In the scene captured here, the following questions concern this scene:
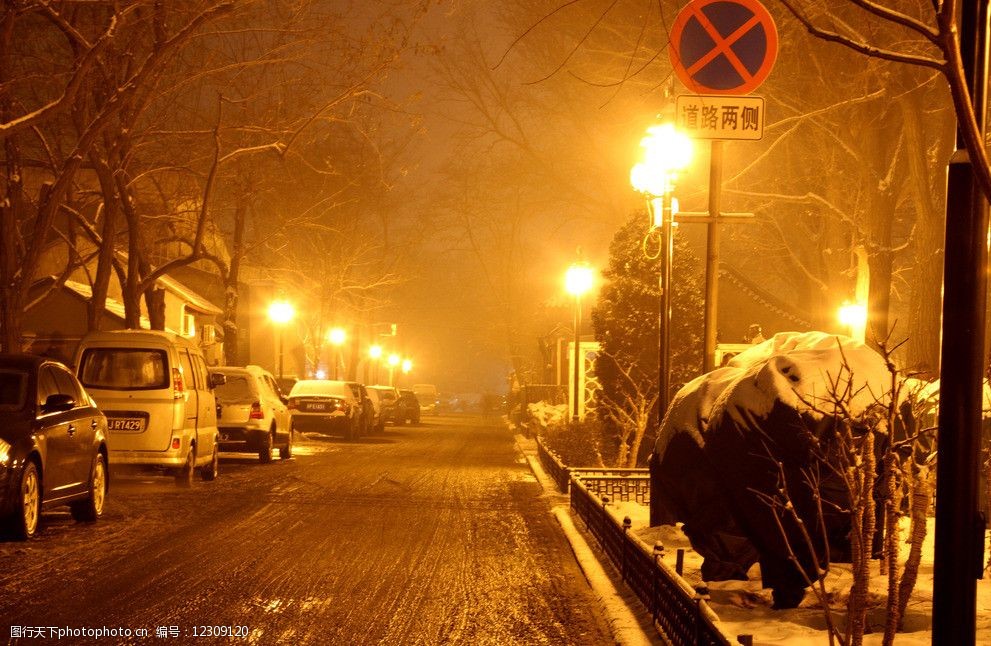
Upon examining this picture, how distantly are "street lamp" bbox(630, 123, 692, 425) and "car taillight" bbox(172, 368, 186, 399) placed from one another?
6.58 m

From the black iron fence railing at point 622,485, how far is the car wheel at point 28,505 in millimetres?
A: 6686

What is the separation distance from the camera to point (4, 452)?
34.6 ft

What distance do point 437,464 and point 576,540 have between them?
11.2 meters

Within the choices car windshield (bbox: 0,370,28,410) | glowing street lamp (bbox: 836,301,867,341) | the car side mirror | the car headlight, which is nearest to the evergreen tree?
glowing street lamp (bbox: 836,301,867,341)

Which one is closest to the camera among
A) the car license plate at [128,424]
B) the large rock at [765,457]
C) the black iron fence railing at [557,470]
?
the large rock at [765,457]

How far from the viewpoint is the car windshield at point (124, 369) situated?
16125 millimetres

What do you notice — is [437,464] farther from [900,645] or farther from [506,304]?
[506,304]

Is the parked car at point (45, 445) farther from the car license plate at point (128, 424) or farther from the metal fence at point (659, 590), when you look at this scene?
the metal fence at point (659, 590)

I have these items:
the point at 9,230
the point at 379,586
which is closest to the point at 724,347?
the point at 9,230

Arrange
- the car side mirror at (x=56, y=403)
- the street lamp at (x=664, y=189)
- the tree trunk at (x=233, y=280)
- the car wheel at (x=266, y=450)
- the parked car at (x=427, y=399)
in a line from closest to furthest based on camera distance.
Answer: the car side mirror at (x=56, y=403)
the street lamp at (x=664, y=189)
the car wheel at (x=266, y=450)
the tree trunk at (x=233, y=280)
the parked car at (x=427, y=399)

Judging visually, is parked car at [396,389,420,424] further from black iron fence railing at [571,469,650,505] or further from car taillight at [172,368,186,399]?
black iron fence railing at [571,469,650,505]

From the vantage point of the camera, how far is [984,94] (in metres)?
4.85

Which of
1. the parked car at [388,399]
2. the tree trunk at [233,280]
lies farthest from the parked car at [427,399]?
the tree trunk at [233,280]

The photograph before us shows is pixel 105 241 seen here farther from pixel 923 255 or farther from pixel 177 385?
pixel 923 255
